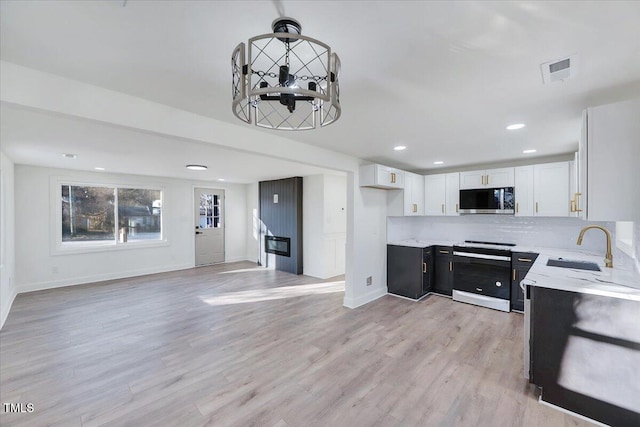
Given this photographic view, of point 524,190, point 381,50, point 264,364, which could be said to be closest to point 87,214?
point 264,364

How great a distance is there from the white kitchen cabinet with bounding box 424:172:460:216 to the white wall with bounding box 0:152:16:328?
6470 millimetres

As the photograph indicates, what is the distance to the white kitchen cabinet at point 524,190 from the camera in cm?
412

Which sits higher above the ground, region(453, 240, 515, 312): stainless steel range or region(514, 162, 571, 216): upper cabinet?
region(514, 162, 571, 216): upper cabinet

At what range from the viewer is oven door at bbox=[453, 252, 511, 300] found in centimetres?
407

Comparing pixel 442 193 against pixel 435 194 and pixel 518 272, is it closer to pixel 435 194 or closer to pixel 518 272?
pixel 435 194

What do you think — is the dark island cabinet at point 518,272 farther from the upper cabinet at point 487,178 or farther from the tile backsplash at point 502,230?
the upper cabinet at point 487,178

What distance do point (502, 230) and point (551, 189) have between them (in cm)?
99

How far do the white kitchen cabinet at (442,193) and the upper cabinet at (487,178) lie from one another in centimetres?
13

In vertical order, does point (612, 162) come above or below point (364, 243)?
above

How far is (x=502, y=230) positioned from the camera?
4.69 m

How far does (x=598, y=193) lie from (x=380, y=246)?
3201mm

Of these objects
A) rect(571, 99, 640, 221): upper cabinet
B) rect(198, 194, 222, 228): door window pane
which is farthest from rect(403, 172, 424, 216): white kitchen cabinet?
rect(198, 194, 222, 228): door window pane

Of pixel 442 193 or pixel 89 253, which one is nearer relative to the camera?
pixel 442 193

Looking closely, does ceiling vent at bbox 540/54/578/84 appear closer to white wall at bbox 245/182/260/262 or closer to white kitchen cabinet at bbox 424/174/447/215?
white kitchen cabinet at bbox 424/174/447/215
